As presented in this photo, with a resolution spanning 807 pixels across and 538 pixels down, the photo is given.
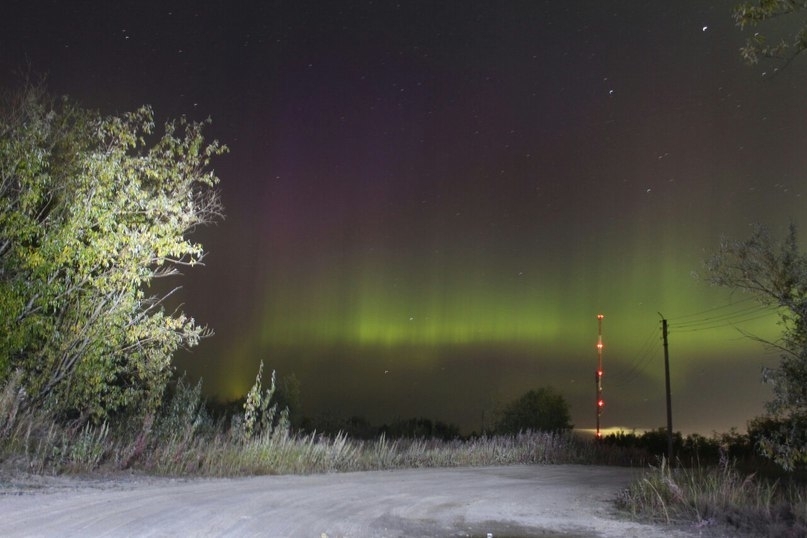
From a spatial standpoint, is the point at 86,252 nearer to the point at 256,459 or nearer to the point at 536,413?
the point at 256,459

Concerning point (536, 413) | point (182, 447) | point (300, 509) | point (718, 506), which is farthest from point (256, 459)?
point (536, 413)

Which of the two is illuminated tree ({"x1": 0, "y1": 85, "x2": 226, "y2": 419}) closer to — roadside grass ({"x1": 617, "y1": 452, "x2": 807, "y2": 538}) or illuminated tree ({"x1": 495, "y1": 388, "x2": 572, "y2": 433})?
roadside grass ({"x1": 617, "y1": 452, "x2": 807, "y2": 538})

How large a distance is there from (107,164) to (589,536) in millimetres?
11601

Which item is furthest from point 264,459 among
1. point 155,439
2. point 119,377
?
point 119,377

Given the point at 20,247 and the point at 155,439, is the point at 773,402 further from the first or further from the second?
the point at 20,247

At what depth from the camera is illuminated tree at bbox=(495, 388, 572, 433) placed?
5004 centimetres

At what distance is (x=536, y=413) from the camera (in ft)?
167

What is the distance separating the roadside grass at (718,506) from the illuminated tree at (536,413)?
119ft

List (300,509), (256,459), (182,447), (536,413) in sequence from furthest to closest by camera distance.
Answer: (536,413) < (256,459) < (182,447) < (300,509)

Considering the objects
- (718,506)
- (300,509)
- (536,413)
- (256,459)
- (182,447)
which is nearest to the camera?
(300,509)

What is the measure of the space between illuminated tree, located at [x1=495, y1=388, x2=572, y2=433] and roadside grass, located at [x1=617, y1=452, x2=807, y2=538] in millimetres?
36354

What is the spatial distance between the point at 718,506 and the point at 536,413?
39506mm

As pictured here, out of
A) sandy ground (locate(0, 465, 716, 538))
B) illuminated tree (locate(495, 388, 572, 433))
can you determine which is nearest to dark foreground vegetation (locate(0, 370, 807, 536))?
sandy ground (locate(0, 465, 716, 538))

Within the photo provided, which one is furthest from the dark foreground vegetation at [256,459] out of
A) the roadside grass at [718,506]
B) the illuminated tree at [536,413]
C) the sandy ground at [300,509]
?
the illuminated tree at [536,413]
